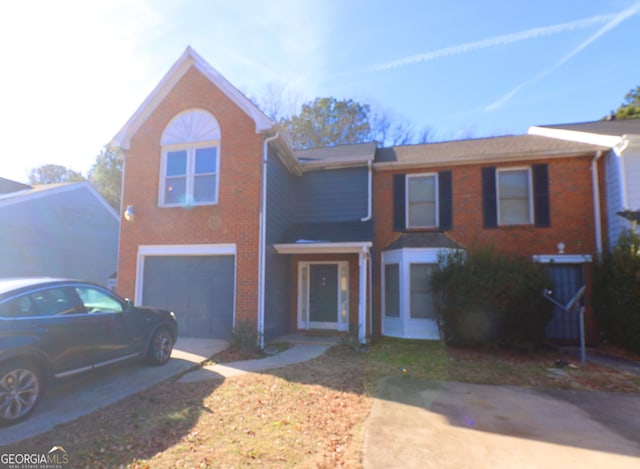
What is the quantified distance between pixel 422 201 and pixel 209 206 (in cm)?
626

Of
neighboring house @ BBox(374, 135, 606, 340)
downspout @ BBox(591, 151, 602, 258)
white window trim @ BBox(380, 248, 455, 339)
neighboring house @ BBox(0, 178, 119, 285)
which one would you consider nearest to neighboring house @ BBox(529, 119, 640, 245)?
downspout @ BBox(591, 151, 602, 258)

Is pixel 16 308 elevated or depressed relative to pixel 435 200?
depressed

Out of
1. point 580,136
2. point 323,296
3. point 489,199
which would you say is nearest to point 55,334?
point 323,296

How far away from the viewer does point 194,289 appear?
31.6 feet

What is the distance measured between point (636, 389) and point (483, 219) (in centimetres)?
558

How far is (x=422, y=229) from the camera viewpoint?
1098 cm

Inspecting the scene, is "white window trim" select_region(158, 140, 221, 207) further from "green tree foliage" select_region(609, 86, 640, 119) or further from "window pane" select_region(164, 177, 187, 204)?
"green tree foliage" select_region(609, 86, 640, 119)

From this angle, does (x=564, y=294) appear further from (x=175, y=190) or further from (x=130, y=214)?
(x=130, y=214)

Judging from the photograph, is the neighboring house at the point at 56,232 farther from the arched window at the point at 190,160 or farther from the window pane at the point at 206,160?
the window pane at the point at 206,160

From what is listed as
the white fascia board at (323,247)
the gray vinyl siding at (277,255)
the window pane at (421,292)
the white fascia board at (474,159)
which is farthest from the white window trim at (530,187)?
the gray vinyl siding at (277,255)

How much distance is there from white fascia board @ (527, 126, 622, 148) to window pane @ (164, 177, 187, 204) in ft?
37.3

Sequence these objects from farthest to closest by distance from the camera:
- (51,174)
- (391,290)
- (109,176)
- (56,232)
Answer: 1. (51,174)
2. (109,176)
3. (56,232)
4. (391,290)

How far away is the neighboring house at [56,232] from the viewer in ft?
44.2

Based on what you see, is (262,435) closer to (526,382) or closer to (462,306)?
→ (526,382)
